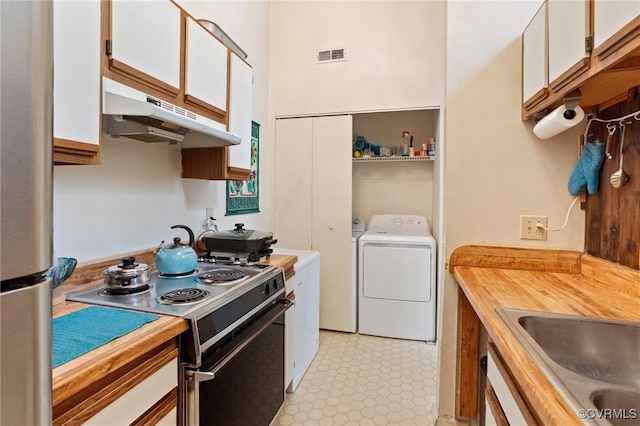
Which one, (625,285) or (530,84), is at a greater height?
(530,84)

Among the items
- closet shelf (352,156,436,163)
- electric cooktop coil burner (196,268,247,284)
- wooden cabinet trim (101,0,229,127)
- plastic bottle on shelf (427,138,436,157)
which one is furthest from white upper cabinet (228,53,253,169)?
plastic bottle on shelf (427,138,436,157)

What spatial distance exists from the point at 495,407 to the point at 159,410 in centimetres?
106

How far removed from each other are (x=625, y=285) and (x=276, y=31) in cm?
332

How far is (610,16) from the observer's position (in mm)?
976

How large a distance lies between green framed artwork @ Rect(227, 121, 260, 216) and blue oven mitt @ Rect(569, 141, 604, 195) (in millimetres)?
2039

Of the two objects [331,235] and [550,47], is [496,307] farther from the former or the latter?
[331,235]

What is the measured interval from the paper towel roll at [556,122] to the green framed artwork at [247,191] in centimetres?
189

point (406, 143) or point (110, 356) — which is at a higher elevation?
point (406, 143)

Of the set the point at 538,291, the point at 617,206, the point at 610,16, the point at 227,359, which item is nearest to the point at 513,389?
the point at 538,291

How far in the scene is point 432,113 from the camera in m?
3.42

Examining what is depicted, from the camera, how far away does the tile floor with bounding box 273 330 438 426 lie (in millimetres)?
1938

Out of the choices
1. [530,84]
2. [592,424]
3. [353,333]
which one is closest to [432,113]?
[530,84]

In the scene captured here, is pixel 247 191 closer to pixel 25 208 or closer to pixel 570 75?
pixel 570 75

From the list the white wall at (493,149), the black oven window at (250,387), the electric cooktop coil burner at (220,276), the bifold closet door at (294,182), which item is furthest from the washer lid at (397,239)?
the electric cooktop coil burner at (220,276)
